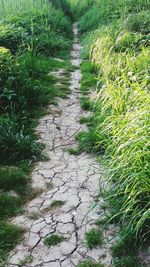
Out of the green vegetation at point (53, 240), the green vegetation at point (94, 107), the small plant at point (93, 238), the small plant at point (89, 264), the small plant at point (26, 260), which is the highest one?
the green vegetation at point (94, 107)

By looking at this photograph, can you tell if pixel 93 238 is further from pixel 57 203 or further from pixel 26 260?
pixel 57 203

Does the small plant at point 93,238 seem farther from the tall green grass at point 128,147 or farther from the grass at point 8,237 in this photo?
the grass at point 8,237

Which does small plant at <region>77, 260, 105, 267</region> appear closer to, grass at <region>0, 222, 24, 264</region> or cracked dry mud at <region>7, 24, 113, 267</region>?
cracked dry mud at <region>7, 24, 113, 267</region>

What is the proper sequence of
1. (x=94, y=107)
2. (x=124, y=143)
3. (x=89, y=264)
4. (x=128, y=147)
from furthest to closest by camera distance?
1. (x=94, y=107)
2. (x=128, y=147)
3. (x=124, y=143)
4. (x=89, y=264)

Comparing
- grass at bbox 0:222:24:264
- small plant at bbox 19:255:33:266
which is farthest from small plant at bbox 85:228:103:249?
grass at bbox 0:222:24:264

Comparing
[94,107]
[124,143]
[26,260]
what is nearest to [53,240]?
[26,260]

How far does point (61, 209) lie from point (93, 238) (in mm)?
583

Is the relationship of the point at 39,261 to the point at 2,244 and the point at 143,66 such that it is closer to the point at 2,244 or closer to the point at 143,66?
the point at 2,244

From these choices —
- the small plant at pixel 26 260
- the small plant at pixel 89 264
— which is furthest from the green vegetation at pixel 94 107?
the small plant at pixel 26 260

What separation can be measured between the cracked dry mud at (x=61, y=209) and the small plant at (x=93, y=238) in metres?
0.04

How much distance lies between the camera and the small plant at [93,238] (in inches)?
121

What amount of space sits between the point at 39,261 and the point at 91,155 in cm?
187

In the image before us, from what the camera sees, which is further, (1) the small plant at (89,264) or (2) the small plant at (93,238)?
(2) the small plant at (93,238)

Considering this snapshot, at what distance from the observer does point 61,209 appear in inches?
142
